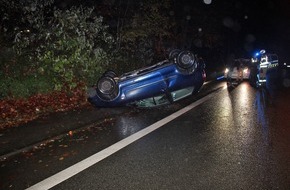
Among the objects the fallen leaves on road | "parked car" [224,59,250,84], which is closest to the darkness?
the fallen leaves on road

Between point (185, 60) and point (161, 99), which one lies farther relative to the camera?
point (161, 99)

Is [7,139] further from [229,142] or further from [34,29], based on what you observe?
[34,29]

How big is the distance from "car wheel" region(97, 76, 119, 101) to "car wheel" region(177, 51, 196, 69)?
7.17 feet

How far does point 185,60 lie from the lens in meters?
10.2

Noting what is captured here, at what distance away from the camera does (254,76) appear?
16.6m

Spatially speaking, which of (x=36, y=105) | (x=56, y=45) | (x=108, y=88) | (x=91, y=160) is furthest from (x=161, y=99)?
(x=91, y=160)

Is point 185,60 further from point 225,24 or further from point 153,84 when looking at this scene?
point 225,24

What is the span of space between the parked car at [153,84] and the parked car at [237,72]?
8.00 meters

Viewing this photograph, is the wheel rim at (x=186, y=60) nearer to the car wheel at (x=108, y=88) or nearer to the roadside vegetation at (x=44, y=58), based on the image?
the car wheel at (x=108, y=88)

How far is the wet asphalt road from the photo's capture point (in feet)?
14.9

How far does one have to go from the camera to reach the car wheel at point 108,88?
970 cm

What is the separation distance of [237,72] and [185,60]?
884 centimetres

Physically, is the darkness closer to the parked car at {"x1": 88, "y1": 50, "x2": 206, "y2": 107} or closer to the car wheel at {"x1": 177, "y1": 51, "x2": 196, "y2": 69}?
the parked car at {"x1": 88, "y1": 50, "x2": 206, "y2": 107}

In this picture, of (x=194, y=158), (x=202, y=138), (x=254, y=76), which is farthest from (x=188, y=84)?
(x=254, y=76)
